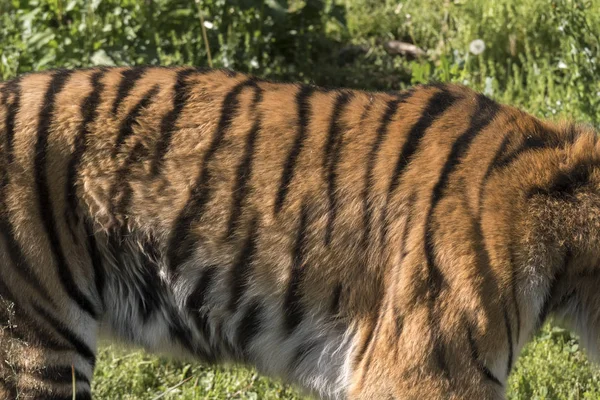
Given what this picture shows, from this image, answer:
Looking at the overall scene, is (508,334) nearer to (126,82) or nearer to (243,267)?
(243,267)

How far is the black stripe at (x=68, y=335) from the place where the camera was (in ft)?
10.4

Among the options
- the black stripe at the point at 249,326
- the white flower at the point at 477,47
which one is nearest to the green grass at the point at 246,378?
the black stripe at the point at 249,326

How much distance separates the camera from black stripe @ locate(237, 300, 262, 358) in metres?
3.29

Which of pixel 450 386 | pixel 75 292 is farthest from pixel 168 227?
pixel 450 386

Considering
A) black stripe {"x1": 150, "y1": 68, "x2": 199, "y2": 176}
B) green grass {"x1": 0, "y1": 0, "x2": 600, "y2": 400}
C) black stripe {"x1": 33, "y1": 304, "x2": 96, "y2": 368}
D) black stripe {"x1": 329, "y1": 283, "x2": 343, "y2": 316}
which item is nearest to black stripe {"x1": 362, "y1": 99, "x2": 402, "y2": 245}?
black stripe {"x1": 329, "y1": 283, "x2": 343, "y2": 316}

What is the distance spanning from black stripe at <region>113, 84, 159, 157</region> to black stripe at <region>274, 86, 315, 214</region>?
452 mm

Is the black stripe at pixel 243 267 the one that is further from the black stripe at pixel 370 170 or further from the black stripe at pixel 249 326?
the black stripe at pixel 370 170

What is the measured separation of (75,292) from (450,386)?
1.12 meters

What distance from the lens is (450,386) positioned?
3.04 meters

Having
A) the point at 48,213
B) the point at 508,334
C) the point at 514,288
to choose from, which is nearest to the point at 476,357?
the point at 508,334

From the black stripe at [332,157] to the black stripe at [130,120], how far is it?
0.56 meters

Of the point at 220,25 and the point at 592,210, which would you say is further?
the point at 220,25

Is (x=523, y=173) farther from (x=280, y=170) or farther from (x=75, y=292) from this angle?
(x=75, y=292)

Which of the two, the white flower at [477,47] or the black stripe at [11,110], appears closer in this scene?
the black stripe at [11,110]
